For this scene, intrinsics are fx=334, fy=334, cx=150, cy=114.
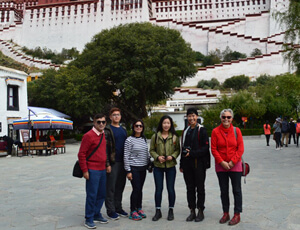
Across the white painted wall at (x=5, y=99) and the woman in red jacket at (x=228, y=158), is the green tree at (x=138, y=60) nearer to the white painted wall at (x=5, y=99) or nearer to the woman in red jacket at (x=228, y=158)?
the white painted wall at (x=5, y=99)

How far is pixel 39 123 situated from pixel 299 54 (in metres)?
11.7

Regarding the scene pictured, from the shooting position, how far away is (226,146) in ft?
14.9

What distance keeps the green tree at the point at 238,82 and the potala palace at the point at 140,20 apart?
1475 centimetres

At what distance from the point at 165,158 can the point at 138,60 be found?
2377 centimetres

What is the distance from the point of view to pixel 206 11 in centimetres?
7306

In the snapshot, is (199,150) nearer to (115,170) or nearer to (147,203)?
(115,170)

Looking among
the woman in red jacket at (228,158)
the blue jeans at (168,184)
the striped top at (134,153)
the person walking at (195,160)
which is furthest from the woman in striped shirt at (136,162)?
the woman in red jacket at (228,158)

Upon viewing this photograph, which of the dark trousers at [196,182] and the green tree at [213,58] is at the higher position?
the green tree at [213,58]

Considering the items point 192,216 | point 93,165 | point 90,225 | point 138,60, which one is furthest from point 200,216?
point 138,60

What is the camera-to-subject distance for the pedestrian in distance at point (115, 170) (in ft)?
15.7

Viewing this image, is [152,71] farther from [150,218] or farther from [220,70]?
[220,70]

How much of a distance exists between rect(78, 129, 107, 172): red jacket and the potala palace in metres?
60.6

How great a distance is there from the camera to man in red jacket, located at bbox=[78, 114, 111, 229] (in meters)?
4.40

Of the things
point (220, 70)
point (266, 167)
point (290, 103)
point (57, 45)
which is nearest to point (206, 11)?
point (220, 70)
